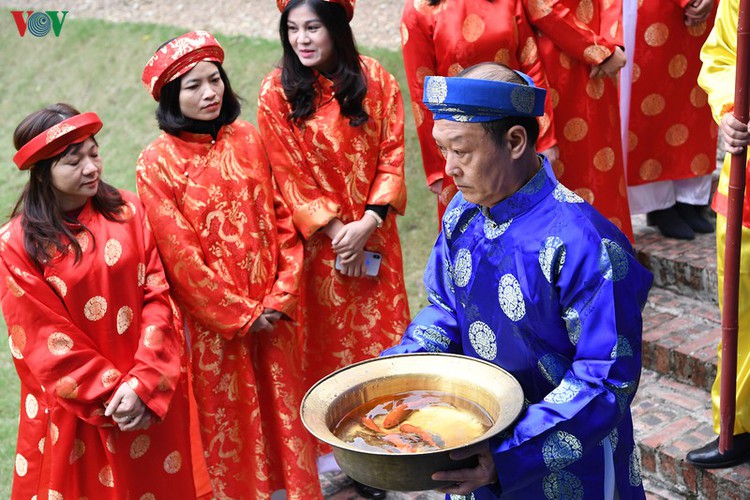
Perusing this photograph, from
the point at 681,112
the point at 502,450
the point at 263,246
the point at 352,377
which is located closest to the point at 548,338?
the point at 502,450

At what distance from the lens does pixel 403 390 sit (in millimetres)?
2543

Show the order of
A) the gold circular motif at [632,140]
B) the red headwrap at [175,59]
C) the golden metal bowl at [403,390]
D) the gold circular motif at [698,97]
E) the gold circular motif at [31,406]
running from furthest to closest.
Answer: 1. the gold circular motif at [632,140]
2. the gold circular motif at [698,97]
3. the red headwrap at [175,59]
4. the gold circular motif at [31,406]
5. the golden metal bowl at [403,390]

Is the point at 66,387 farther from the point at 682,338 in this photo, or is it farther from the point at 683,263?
the point at 683,263

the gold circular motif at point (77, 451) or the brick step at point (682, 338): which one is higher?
the gold circular motif at point (77, 451)

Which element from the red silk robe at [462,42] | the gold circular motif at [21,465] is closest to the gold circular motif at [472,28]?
the red silk robe at [462,42]

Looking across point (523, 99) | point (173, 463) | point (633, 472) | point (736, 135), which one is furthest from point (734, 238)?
point (173, 463)

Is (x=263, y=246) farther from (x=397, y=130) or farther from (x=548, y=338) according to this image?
(x=548, y=338)

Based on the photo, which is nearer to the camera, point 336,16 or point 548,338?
point 548,338

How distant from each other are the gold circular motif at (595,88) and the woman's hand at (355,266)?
1554 mm

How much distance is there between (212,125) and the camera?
400cm

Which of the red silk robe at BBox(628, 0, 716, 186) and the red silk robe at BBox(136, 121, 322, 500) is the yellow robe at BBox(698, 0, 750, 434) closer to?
the red silk robe at BBox(628, 0, 716, 186)

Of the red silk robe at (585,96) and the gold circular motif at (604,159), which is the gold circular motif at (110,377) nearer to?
the red silk robe at (585,96)

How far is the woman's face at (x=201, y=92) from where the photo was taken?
12.6ft

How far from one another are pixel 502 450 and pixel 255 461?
211 centimetres
